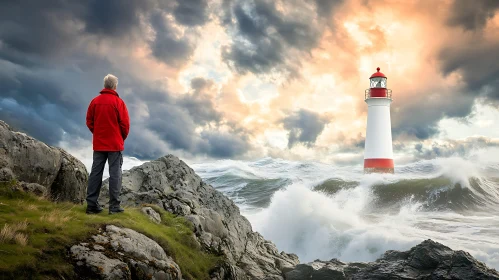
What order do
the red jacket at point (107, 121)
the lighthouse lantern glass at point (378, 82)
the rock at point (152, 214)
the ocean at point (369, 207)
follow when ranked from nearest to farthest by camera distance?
the red jacket at point (107, 121), the rock at point (152, 214), the ocean at point (369, 207), the lighthouse lantern glass at point (378, 82)

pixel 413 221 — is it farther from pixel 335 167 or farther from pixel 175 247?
pixel 335 167

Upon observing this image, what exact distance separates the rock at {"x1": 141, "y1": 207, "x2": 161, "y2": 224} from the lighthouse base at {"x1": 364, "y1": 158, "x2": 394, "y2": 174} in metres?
24.7

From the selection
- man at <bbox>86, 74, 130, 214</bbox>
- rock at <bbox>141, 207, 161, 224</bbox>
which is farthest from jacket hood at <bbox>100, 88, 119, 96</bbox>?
rock at <bbox>141, 207, 161, 224</bbox>

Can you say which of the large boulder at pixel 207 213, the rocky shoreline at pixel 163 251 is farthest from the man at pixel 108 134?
the large boulder at pixel 207 213

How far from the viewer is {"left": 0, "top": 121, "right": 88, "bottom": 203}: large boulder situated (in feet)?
24.2

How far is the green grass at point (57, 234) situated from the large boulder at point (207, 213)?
529mm

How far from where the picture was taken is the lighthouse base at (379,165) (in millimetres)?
31078

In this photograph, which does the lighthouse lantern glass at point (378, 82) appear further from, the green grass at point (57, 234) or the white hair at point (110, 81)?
the white hair at point (110, 81)

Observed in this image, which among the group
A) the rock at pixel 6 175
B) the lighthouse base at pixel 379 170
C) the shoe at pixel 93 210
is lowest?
the shoe at pixel 93 210

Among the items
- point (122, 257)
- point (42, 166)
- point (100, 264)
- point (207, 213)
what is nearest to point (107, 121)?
point (42, 166)

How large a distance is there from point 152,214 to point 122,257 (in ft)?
8.37

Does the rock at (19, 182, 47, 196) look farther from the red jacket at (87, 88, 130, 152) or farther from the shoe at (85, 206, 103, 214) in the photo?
the red jacket at (87, 88, 130, 152)

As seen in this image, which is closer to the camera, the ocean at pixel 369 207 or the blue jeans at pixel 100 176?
the blue jeans at pixel 100 176

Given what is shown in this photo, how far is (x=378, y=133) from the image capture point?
3106 cm
